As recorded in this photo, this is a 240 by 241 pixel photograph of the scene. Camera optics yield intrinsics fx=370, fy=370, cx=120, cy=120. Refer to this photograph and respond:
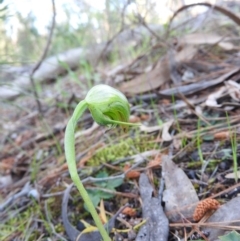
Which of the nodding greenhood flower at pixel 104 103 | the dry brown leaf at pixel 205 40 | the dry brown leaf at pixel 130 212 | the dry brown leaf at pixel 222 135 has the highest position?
the nodding greenhood flower at pixel 104 103

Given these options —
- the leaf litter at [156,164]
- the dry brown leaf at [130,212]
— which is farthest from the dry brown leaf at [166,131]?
the dry brown leaf at [130,212]

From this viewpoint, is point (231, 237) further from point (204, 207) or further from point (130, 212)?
point (130, 212)

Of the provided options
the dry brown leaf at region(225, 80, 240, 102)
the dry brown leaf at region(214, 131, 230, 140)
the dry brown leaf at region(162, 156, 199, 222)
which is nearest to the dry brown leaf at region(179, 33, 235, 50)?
the dry brown leaf at region(225, 80, 240, 102)

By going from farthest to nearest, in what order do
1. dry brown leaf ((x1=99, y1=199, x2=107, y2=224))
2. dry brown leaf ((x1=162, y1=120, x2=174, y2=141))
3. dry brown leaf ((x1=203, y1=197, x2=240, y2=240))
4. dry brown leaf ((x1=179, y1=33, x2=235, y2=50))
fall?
dry brown leaf ((x1=179, y1=33, x2=235, y2=50))
dry brown leaf ((x1=162, y1=120, x2=174, y2=141))
dry brown leaf ((x1=99, y1=199, x2=107, y2=224))
dry brown leaf ((x1=203, y1=197, x2=240, y2=240))

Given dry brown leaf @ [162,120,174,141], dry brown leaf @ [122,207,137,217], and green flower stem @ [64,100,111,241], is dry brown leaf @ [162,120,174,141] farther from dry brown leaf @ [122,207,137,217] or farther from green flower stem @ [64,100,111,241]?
green flower stem @ [64,100,111,241]

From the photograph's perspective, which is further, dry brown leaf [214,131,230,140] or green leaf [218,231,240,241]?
dry brown leaf [214,131,230,140]

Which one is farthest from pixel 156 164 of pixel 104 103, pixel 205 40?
pixel 205 40

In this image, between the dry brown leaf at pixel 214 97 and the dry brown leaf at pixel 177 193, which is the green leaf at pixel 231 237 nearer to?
the dry brown leaf at pixel 177 193
